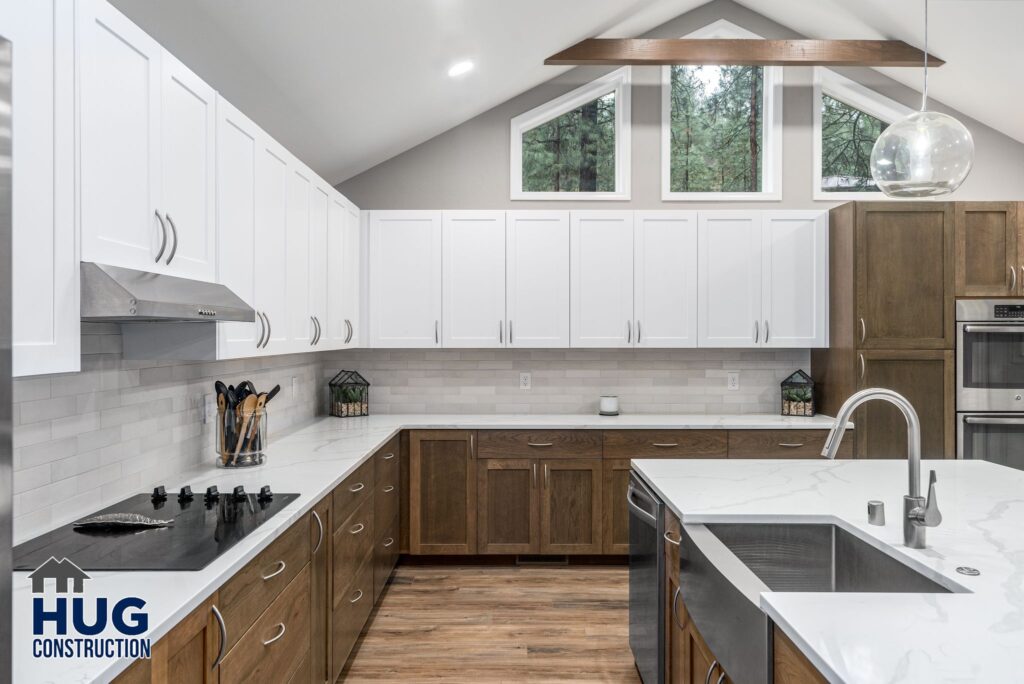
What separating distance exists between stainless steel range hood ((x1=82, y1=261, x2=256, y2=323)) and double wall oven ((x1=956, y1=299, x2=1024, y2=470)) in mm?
4013

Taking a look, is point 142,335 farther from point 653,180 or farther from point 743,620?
point 653,180

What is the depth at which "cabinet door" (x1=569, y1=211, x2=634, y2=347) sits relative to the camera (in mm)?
4281

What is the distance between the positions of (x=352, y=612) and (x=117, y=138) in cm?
204

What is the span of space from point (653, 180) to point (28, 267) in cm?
402

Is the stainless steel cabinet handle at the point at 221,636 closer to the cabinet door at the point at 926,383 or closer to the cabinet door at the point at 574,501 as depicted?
the cabinet door at the point at 574,501

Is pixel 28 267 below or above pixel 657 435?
above

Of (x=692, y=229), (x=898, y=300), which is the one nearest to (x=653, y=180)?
(x=692, y=229)

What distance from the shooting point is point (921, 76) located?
4.35 metres

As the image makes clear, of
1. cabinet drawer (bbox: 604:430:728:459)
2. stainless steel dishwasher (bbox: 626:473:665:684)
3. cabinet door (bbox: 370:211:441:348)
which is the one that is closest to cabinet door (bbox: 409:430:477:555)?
cabinet door (bbox: 370:211:441:348)

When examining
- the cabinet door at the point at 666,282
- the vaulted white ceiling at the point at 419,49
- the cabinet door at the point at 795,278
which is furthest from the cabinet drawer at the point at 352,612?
the cabinet door at the point at 795,278

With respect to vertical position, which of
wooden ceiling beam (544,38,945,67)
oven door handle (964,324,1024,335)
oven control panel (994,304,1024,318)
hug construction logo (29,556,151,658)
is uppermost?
wooden ceiling beam (544,38,945,67)

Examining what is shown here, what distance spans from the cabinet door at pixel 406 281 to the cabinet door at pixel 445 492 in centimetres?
67

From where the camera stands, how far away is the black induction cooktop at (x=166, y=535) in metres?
1.52

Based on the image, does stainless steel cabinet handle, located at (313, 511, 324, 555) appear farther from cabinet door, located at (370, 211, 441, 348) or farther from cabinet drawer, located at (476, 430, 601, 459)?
cabinet door, located at (370, 211, 441, 348)
